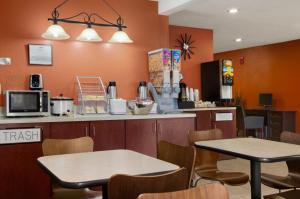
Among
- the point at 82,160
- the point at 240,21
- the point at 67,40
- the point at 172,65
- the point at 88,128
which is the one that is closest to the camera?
the point at 82,160

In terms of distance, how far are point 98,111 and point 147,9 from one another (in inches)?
70.8

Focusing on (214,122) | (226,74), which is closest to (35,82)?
(214,122)

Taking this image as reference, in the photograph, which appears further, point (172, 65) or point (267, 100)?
point (267, 100)

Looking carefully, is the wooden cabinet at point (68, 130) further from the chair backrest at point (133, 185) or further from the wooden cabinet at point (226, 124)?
the wooden cabinet at point (226, 124)

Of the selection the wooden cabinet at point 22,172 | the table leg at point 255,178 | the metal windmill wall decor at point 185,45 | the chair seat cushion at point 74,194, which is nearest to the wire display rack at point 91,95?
the wooden cabinet at point 22,172

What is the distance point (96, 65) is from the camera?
4391mm

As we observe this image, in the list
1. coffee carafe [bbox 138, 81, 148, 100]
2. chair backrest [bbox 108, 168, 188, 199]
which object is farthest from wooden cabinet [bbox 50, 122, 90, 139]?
chair backrest [bbox 108, 168, 188, 199]

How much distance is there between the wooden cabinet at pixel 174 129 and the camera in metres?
4.13

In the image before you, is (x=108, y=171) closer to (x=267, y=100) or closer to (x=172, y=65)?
(x=172, y=65)

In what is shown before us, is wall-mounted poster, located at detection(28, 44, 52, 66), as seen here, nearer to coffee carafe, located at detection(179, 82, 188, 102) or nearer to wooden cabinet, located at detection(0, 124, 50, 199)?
wooden cabinet, located at detection(0, 124, 50, 199)

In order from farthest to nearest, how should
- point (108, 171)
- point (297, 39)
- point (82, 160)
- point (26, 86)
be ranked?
1. point (297, 39)
2. point (26, 86)
3. point (82, 160)
4. point (108, 171)

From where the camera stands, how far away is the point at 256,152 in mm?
2184

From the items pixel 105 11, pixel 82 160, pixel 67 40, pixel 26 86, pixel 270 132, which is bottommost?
pixel 270 132

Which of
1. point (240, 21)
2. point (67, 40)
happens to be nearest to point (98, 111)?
point (67, 40)
